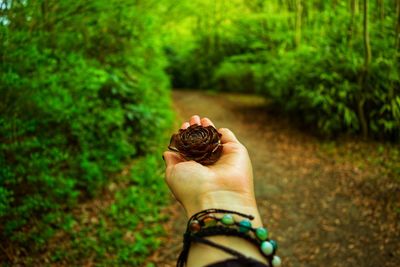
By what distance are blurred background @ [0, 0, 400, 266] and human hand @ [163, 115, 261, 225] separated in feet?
7.86

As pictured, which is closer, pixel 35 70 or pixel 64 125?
pixel 35 70

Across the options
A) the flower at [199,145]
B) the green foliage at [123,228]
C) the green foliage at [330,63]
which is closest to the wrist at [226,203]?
the flower at [199,145]

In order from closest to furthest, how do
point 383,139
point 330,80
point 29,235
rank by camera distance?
1. point 29,235
2. point 383,139
3. point 330,80

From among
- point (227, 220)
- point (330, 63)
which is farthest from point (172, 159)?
point (330, 63)

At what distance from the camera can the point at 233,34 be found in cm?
1686

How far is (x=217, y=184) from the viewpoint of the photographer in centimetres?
179

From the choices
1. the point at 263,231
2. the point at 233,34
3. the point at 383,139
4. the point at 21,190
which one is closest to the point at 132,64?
the point at 21,190

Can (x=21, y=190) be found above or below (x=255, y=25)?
below

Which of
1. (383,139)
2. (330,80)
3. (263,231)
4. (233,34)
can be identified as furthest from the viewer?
(233,34)

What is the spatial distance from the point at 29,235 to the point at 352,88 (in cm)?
728

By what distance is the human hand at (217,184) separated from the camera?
67.9 inches

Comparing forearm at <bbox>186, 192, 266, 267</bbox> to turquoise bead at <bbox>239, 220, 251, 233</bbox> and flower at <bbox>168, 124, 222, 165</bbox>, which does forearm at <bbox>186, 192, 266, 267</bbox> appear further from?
flower at <bbox>168, 124, 222, 165</bbox>

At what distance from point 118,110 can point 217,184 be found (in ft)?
17.1

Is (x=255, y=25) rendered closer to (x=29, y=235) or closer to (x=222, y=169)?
(x=29, y=235)
